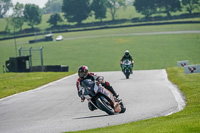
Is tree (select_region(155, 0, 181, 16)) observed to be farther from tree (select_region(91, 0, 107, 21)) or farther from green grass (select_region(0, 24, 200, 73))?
green grass (select_region(0, 24, 200, 73))

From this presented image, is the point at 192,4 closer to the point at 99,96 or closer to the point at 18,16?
the point at 18,16

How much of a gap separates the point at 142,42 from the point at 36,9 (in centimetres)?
7038

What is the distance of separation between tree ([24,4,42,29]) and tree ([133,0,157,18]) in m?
32.7

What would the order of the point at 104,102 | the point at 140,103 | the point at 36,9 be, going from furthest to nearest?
the point at 36,9, the point at 140,103, the point at 104,102

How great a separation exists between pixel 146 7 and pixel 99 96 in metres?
105

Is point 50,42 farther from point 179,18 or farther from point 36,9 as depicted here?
point 36,9

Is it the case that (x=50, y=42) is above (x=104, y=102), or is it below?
below

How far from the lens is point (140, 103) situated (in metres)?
12.8

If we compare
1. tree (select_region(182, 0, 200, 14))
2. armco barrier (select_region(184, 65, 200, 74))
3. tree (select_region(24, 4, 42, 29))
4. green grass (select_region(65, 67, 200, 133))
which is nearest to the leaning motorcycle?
green grass (select_region(65, 67, 200, 133))

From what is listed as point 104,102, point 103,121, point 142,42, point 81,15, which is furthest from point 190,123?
point 81,15

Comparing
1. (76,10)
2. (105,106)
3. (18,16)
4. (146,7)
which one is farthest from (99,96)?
(18,16)

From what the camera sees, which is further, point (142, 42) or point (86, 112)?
point (142, 42)

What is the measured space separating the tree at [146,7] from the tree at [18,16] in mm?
35541

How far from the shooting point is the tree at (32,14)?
411 feet
